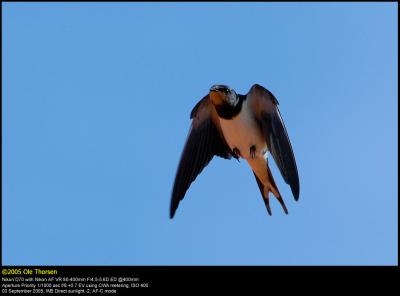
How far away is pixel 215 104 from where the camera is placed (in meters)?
7.01

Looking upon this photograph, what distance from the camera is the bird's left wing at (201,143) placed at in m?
7.02

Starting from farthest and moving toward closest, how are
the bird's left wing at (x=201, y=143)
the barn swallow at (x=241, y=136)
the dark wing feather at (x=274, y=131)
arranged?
Answer: the bird's left wing at (x=201, y=143) → the barn swallow at (x=241, y=136) → the dark wing feather at (x=274, y=131)

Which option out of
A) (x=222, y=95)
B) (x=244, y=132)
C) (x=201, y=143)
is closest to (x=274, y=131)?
(x=244, y=132)

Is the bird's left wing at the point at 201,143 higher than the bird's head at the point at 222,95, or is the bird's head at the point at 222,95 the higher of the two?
the bird's head at the point at 222,95

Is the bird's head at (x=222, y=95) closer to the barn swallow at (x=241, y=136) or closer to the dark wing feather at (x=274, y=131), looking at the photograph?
the barn swallow at (x=241, y=136)

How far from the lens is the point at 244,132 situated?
6918 millimetres

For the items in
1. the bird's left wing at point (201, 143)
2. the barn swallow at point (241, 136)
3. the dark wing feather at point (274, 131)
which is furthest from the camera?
the bird's left wing at point (201, 143)

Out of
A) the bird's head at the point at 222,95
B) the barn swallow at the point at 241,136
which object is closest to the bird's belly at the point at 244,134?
the barn swallow at the point at 241,136

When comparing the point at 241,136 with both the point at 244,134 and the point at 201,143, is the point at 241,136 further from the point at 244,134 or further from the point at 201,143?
the point at 201,143

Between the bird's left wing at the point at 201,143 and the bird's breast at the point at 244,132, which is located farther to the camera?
the bird's left wing at the point at 201,143
